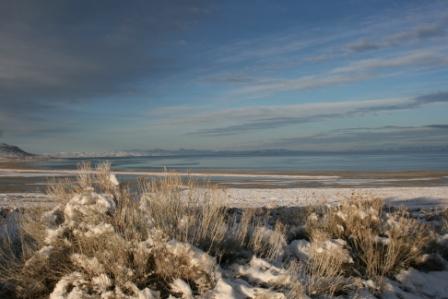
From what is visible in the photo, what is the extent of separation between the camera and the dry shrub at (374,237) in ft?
18.5

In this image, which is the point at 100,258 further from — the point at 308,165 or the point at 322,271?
the point at 308,165

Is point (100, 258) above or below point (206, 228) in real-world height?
below

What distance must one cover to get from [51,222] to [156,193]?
1.50 m

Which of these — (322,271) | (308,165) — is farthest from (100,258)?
(308,165)

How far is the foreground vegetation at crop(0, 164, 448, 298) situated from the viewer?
14.6 feet

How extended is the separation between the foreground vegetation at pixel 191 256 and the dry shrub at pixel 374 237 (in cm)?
2

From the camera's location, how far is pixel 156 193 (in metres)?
5.93

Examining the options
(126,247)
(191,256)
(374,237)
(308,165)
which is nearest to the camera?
(191,256)

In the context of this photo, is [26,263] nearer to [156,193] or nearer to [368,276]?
[156,193]

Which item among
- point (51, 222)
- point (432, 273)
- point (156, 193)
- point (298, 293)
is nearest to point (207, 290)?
point (298, 293)

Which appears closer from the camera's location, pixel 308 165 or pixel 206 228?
pixel 206 228

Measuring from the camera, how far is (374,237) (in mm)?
6168

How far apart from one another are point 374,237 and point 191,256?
2993 millimetres

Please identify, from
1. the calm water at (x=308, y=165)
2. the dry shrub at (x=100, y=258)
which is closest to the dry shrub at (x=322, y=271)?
the dry shrub at (x=100, y=258)
